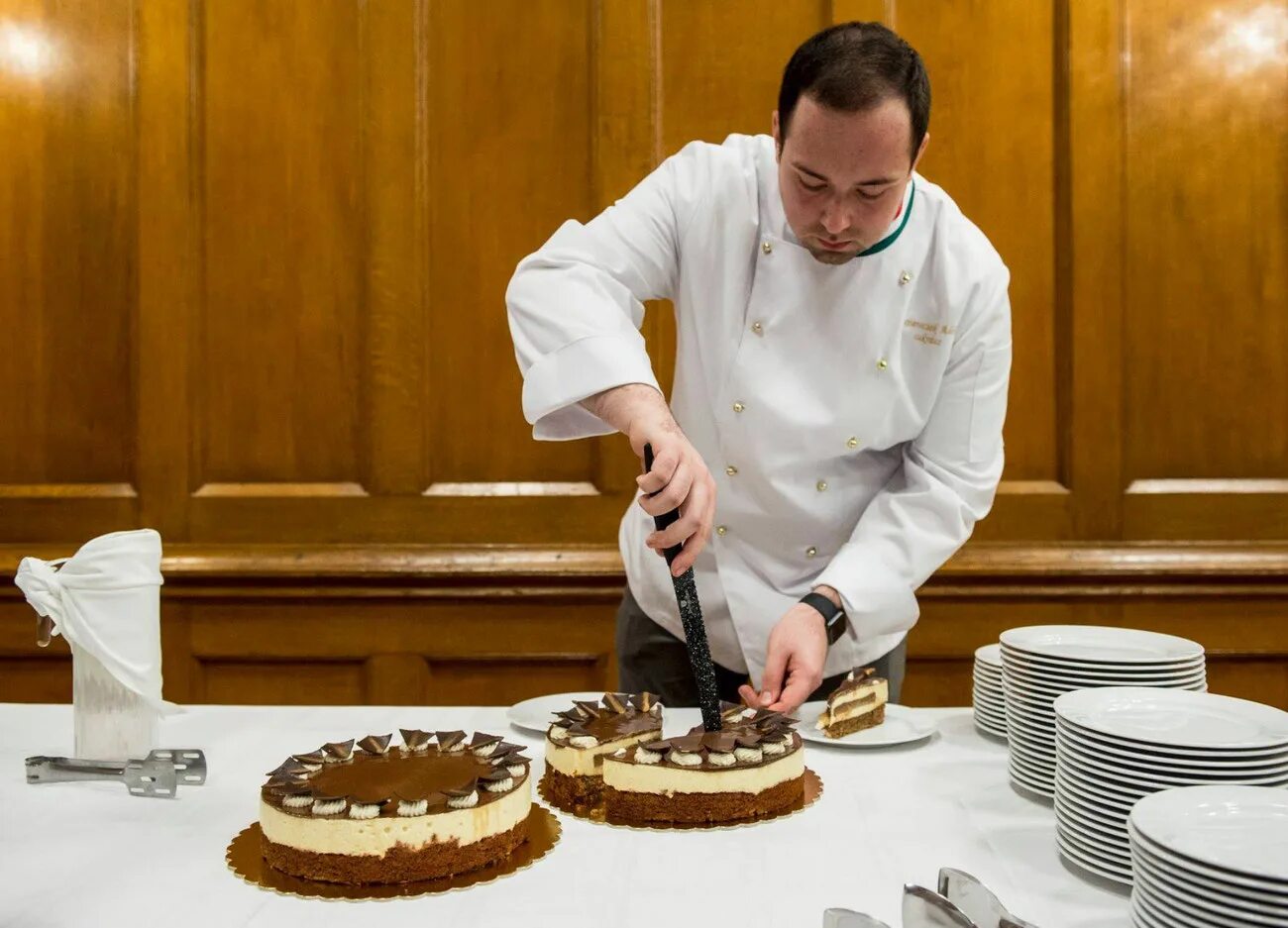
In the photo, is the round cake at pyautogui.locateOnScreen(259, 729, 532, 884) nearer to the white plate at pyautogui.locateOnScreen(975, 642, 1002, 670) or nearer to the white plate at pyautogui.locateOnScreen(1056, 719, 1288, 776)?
the white plate at pyautogui.locateOnScreen(1056, 719, 1288, 776)

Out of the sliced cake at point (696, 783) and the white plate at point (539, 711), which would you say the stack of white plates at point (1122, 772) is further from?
the white plate at point (539, 711)

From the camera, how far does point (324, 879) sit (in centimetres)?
109

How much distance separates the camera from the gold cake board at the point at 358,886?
1062mm

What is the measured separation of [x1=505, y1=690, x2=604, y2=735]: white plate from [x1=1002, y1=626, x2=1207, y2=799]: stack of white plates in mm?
607

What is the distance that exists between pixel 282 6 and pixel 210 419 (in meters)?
1.20

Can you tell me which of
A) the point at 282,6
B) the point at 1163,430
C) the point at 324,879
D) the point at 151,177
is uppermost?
the point at 282,6

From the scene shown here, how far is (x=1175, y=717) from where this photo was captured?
126 centimetres

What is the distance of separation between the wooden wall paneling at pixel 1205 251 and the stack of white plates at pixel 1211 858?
2.35 m

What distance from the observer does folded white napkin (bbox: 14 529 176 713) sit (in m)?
1.39

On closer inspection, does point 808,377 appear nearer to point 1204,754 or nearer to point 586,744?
point 586,744

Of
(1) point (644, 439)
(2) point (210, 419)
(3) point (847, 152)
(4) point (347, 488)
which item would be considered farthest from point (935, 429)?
(2) point (210, 419)

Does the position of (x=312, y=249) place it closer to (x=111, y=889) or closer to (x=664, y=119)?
(x=664, y=119)

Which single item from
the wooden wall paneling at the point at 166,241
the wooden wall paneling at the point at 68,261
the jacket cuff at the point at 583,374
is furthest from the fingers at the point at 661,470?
the wooden wall paneling at the point at 68,261

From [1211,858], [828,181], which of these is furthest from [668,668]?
[1211,858]
